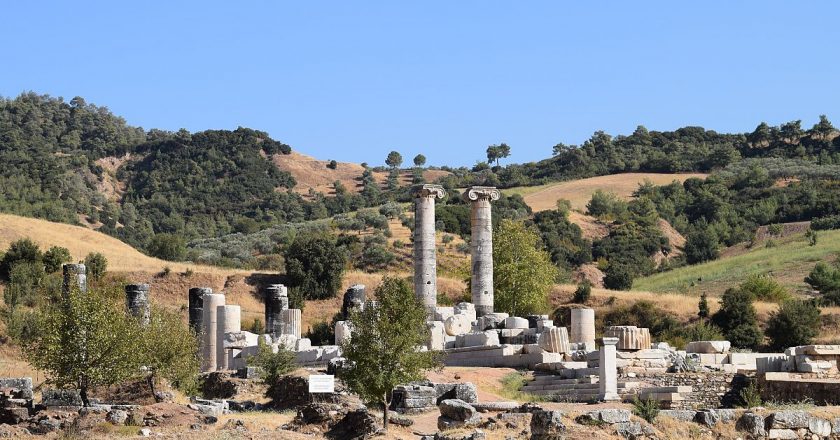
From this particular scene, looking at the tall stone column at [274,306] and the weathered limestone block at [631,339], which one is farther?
the tall stone column at [274,306]

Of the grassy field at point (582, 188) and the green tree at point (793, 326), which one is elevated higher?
the grassy field at point (582, 188)

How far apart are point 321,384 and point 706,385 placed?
9.48m

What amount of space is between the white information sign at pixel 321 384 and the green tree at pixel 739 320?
82.0ft

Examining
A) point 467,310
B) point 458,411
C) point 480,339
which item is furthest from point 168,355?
point 467,310

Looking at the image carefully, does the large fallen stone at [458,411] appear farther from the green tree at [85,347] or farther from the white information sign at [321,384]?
the green tree at [85,347]

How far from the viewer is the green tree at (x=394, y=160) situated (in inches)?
5989

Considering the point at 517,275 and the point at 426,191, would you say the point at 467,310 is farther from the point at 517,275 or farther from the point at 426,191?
the point at 517,275

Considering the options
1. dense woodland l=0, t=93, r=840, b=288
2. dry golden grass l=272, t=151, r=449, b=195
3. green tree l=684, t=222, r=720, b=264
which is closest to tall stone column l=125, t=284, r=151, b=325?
dense woodland l=0, t=93, r=840, b=288

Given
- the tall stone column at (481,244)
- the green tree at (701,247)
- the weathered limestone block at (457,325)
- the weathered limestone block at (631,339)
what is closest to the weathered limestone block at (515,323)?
the weathered limestone block at (457,325)

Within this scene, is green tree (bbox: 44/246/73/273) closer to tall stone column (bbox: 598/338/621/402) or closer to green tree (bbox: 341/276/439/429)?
green tree (bbox: 341/276/439/429)

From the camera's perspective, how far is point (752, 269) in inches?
3118

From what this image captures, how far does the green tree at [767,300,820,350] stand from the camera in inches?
2130

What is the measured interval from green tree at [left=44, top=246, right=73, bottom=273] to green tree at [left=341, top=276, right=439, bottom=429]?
4114 cm

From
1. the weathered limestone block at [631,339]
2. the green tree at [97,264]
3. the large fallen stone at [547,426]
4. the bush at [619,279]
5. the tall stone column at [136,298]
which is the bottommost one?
the large fallen stone at [547,426]
